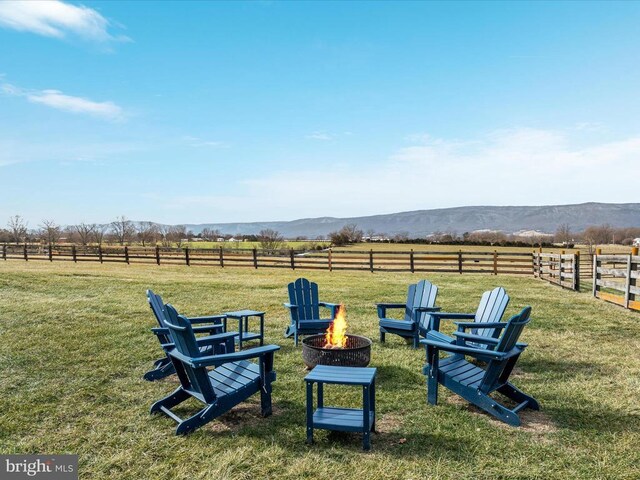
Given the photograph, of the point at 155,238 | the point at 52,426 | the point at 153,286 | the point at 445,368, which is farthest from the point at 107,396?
the point at 155,238

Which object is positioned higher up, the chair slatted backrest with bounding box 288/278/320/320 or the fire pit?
the chair slatted backrest with bounding box 288/278/320/320

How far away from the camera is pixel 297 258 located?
2753cm

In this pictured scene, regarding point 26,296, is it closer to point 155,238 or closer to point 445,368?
point 445,368

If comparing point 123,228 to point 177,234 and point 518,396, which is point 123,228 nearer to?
point 177,234

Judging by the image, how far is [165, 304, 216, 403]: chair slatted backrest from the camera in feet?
11.6

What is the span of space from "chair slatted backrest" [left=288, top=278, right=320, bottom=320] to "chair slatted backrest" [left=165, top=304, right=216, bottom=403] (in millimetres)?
3158

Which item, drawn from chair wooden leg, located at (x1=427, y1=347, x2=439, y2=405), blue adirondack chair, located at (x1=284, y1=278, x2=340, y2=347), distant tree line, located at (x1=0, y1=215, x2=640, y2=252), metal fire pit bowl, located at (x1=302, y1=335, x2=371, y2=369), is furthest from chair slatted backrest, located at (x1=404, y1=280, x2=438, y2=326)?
distant tree line, located at (x1=0, y1=215, x2=640, y2=252)

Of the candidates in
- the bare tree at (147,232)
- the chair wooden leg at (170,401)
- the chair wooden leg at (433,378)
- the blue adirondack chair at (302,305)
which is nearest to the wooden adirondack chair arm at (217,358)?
the chair wooden leg at (170,401)

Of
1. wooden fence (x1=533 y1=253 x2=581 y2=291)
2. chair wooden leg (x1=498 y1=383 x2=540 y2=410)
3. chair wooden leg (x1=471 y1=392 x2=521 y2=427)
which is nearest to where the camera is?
chair wooden leg (x1=471 y1=392 x2=521 y2=427)

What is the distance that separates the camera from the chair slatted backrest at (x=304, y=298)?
689cm

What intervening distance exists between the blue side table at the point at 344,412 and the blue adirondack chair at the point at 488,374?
788mm

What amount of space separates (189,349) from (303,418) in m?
1.18

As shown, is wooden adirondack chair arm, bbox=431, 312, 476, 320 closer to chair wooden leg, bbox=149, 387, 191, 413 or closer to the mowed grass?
the mowed grass

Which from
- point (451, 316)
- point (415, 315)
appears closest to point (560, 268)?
point (415, 315)
